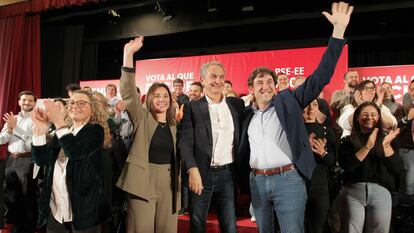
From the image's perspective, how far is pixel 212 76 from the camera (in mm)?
2879

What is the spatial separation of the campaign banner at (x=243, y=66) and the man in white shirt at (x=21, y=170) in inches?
125

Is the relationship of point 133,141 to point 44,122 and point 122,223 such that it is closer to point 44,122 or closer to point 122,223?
point 44,122

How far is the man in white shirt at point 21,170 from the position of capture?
4254mm

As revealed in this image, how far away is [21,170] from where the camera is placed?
14.8ft

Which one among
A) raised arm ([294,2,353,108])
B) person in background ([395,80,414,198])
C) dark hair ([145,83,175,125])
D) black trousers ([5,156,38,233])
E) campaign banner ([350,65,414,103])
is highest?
campaign banner ([350,65,414,103])

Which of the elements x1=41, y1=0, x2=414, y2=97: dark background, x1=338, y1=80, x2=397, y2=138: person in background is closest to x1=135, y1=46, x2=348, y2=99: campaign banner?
x1=41, y1=0, x2=414, y2=97: dark background

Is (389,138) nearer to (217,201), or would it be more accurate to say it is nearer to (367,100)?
(367,100)

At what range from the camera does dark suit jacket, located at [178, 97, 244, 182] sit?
9.16ft

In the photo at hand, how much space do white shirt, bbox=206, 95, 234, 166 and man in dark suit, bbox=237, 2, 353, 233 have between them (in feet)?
0.66

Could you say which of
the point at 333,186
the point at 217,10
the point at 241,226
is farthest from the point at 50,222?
the point at 217,10

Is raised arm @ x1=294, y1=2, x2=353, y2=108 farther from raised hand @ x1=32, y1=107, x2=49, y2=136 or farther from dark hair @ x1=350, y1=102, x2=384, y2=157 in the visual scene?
raised hand @ x1=32, y1=107, x2=49, y2=136

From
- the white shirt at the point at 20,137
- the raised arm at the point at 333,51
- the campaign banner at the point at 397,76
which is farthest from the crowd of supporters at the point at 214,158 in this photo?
the campaign banner at the point at 397,76

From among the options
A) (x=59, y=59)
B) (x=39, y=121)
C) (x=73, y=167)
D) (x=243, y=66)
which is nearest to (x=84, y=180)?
(x=73, y=167)

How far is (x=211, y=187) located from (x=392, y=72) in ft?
14.6
